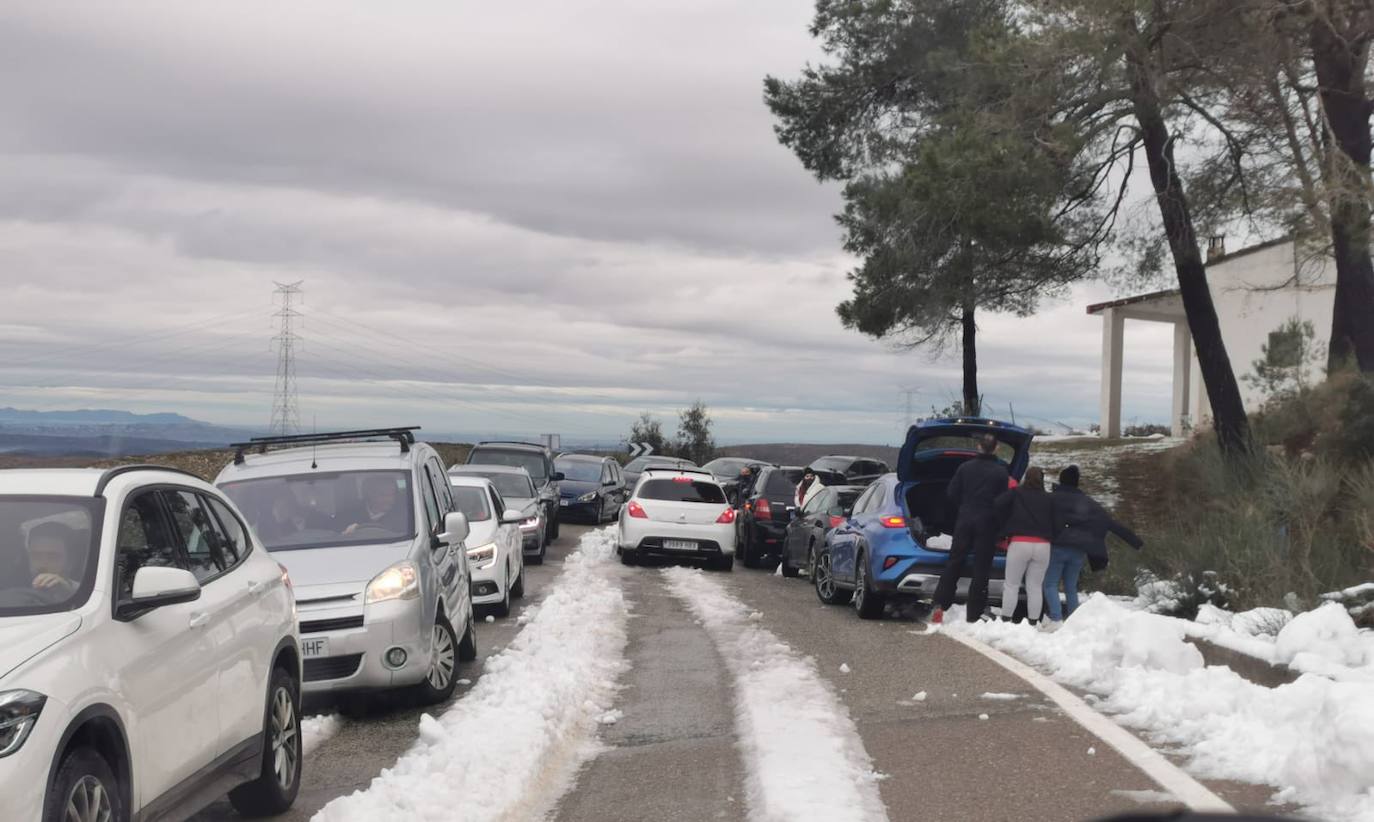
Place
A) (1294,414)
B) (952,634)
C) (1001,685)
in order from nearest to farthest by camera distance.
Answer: (1001,685) < (952,634) < (1294,414)

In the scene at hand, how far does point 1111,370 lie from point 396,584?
120 ft

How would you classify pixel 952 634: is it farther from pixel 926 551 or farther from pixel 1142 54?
pixel 1142 54

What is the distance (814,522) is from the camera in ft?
62.4

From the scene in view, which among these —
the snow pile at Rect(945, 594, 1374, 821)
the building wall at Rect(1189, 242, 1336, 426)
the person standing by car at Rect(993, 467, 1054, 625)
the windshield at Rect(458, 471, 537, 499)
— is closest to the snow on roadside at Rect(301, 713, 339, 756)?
the snow pile at Rect(945, 594, 1374, 821)

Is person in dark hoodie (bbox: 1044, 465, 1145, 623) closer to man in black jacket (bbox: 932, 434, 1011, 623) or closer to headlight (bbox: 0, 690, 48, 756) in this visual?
man in black jacket (bbox: 932, 434, 1011, 623)

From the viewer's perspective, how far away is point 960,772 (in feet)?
23.8

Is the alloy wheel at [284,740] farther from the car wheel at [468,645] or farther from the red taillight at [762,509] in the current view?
the red taillight at [762,509]

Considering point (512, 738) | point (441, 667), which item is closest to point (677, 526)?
point (441, 667)

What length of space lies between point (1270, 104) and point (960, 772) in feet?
46.4

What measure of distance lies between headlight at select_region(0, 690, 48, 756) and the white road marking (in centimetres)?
367

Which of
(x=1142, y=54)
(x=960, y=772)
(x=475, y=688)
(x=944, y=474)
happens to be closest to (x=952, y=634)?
(x=944, y=474)

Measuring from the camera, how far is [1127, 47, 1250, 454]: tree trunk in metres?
20.7

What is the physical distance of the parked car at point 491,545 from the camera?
47.8 feet

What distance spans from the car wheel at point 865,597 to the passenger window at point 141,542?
9.38 meters
